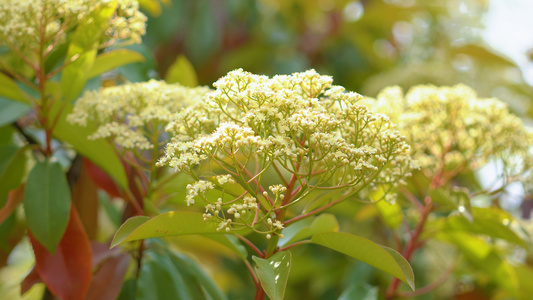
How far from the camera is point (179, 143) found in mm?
766

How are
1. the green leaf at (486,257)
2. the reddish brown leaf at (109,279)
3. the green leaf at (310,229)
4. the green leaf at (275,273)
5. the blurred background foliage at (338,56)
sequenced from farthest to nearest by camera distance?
the blurred background foliage at (338,56) → the green leaf at (486,257) → the reddish brown leaf at (109,279) → the green leaf at (310,229) → the green leaf at (275,273)

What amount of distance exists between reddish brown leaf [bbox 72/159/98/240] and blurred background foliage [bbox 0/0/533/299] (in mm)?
292

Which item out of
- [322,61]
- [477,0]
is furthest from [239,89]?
[477,0]

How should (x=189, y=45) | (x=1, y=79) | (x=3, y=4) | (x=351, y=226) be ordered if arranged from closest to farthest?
(x=3, y=4), (x=1, y=79), (x=351, y=226), (x=189, y=45)

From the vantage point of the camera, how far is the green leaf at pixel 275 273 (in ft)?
2.30

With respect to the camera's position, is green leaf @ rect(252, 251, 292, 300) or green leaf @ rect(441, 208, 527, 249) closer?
green leaf @ rect(252, 251, 292, 300)

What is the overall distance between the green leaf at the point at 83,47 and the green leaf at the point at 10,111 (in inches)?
8.1

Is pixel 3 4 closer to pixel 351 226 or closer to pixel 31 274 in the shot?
pixel 31 274

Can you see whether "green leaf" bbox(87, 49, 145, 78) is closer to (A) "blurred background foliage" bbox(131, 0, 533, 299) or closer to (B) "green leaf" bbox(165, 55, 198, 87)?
(B) "green leaf" bbox(165, 55, 198, 87)

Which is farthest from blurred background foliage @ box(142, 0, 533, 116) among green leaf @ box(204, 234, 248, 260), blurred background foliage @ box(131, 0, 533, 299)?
green leaf @ box(204, 234, 248, 260)

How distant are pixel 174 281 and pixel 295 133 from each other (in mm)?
551

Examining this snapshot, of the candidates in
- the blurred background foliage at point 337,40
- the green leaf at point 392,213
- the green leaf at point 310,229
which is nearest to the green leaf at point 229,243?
the green leaf at point 310,229

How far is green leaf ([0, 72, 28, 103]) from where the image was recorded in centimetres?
105

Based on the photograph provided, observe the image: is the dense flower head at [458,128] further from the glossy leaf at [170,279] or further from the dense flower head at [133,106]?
the glossy leaf at [170,279]
